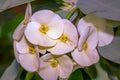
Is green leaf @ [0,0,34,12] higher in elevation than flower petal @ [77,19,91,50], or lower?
higher

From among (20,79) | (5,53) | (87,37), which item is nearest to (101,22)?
(87,37)

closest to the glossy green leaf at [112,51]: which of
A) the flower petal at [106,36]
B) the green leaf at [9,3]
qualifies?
the flower petal at [106,36]

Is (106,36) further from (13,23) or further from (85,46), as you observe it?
(13,23)

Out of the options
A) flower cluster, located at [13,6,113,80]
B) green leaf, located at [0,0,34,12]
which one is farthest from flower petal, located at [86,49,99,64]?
green leaf, located at [0,0,34,12]

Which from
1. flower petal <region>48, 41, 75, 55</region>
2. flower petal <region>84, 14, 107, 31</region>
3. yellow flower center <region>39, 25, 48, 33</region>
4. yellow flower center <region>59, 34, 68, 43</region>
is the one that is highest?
flower petal <region>84, 14, 107, 31</region>

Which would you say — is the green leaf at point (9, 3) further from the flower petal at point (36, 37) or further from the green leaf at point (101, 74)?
the green leaf at point (101, 74)

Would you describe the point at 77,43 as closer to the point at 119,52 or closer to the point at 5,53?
the point at 119,52

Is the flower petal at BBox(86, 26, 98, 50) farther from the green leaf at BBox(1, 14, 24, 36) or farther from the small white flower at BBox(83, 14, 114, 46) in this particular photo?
the green leaf at BBox(1, 14, 24, 36)
